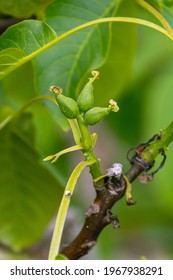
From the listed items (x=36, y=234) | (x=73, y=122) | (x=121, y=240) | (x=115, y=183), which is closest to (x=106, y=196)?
(x=115, y=183)

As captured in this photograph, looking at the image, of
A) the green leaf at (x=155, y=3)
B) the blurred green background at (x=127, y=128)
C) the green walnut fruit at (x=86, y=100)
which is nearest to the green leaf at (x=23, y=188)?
the blurred green background at (x=127, y=128)

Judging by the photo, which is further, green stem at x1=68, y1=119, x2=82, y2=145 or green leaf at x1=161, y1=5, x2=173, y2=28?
green leaf at x1=161, y1=5, x2=173, y2=28

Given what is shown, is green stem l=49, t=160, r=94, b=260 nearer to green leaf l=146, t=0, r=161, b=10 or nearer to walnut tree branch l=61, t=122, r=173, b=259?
walnut tree branch l=61, t=122, r=173, b=259

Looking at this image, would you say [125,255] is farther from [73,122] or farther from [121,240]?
[73,122]

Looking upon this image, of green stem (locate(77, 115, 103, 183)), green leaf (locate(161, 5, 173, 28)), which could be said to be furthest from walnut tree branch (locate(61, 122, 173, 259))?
green leaf (locate(161, 5, 173, 28))

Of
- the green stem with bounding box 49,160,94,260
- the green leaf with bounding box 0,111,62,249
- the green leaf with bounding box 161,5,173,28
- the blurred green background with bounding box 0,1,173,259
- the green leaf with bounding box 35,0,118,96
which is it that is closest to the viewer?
the green stem with bounding box 49,160,94,260
